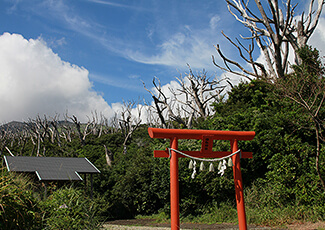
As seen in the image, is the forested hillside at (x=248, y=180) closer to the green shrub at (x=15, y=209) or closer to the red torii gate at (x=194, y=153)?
the green shrub at (x=15, y=209)

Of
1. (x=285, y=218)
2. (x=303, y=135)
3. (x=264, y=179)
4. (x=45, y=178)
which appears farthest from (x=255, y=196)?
(x=45, y=178)

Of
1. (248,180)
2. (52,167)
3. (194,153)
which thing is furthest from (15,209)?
(52,167)

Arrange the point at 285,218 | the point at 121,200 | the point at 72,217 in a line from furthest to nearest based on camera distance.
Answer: the point at 121,200 → the point at 285,218 → the point at 72,217

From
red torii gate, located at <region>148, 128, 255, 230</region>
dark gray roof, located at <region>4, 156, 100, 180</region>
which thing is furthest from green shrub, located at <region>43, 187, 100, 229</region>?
dark gray roof, located at <region>4, 156, 100, 180</region>

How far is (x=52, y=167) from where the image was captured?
14.6 m

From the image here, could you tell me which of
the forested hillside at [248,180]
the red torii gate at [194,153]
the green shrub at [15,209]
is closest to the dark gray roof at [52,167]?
the forested hillside at [248,180]

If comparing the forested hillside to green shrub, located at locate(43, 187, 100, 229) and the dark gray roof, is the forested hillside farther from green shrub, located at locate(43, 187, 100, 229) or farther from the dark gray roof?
the dark gray roof

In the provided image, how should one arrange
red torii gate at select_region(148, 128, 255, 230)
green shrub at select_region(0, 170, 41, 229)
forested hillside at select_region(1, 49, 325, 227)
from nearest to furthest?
Result: green shrub at select_region(0, 170, 41, 229) → red torii gate at select_region(148, 128, 255, 230) → forested hillside at select_region(1, 49, 325, 227)

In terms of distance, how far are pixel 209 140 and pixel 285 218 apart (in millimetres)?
4405

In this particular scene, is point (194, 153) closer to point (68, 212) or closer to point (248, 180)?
point (68, 212)

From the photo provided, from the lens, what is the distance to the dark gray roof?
13.4 meters

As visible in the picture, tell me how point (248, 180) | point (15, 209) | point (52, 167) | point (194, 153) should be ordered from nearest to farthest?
point (15, 209), point (194, 153), point (248, 180), point (52, 167)

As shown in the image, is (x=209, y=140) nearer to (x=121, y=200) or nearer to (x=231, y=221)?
(x=231, y=221)

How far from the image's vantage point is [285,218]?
837cm
